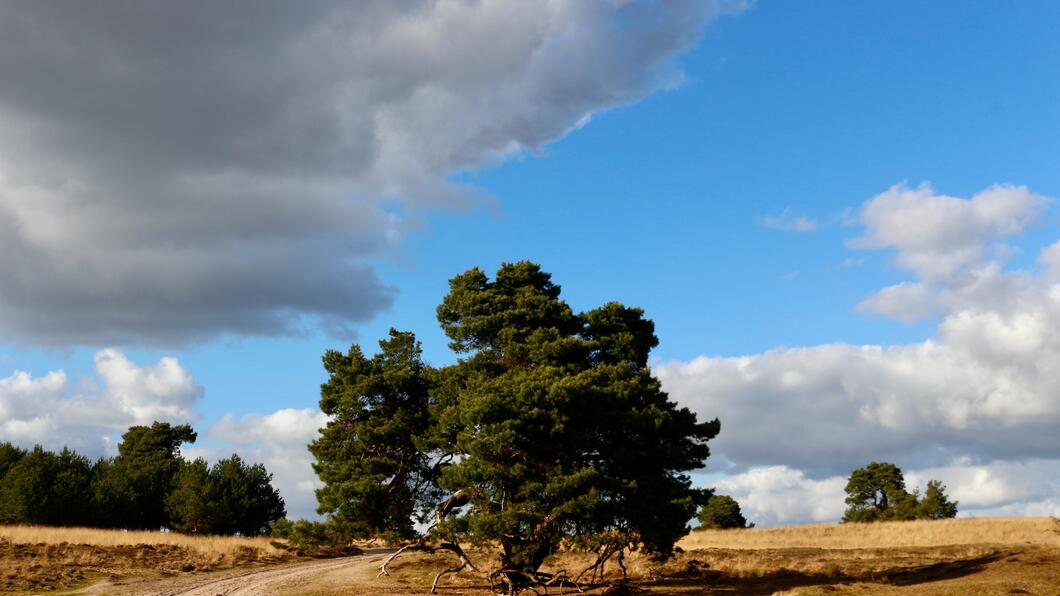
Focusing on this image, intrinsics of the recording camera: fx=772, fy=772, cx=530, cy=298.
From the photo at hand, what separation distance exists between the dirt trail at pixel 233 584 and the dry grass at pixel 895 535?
2833 centimetres

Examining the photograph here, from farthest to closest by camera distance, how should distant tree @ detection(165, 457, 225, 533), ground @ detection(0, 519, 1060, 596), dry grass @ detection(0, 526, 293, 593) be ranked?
distant tree @ detection(165, 457, 225, 533) → dry grass @ detection(0, 526, 293, 593) → ground @ detection(0, 519, 1060, 596)

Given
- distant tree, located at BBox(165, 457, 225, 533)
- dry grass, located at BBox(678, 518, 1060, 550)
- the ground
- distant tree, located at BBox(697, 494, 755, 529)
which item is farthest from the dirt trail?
distant tree, located at BBox(697, 494, 755, 529)

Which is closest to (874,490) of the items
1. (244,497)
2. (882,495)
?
(882,495)

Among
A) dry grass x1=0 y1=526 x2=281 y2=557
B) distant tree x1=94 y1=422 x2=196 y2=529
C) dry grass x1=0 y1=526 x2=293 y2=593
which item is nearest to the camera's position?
dry grass x1=0 y1=526 x2=293 y2=593

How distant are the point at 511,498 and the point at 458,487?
102 inches

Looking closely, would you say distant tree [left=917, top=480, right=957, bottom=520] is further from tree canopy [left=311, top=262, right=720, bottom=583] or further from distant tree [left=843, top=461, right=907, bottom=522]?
tree canopy [left=311, top=262, right=720, bottom=583]

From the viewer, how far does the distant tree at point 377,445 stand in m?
38.3

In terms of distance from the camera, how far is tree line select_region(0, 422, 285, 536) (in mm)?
69812

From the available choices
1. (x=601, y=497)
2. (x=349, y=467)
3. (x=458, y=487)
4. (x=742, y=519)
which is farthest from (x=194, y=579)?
(x=742, y=519)

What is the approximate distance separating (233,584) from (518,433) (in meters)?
18.5

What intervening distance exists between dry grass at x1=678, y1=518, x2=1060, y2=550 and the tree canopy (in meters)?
24.0

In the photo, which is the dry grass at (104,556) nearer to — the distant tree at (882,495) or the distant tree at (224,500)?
the distant tree at (224,500)

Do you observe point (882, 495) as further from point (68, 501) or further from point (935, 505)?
point (68, 501)

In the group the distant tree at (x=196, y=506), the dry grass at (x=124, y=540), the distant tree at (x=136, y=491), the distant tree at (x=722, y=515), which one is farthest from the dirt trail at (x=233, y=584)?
the distant tree at (x=722, y=515)
